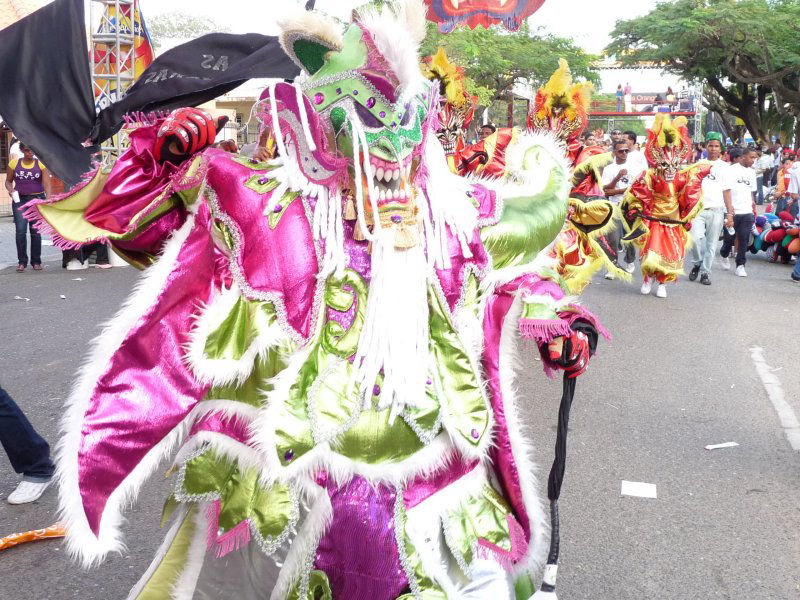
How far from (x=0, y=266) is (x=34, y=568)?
8842 mm

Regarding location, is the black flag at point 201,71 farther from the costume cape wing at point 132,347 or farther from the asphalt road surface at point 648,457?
the asphalt road surface at point 648,457

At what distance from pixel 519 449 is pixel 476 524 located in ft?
0.88

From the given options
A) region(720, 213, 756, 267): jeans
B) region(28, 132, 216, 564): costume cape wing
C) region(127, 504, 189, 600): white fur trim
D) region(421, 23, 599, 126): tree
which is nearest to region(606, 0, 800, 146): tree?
region(421, 23, 599, 126): tree

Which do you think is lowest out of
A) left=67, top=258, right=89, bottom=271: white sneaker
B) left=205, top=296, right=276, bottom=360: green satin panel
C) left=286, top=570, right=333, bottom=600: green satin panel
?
left=67, top=258, right=89, bottom=271: white sneaker

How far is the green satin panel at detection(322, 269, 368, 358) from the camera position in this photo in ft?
6.43

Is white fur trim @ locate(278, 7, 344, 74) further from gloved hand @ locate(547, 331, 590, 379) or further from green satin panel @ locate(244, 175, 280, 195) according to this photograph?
gloved hand @ locate(547, 331, 590, 379)

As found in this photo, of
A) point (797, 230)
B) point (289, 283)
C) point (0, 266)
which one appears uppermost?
point (289, 283)

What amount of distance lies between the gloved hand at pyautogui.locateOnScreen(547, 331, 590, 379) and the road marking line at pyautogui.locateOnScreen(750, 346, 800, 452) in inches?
128

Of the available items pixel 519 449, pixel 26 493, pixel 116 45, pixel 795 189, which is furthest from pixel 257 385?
pixel 795 189

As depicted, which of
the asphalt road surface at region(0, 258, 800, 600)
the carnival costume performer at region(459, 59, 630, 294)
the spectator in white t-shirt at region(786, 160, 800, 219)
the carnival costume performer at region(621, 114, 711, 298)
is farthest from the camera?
the spectator in white t-shirt at region(786, 160, 800, 219)

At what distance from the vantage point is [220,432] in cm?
204

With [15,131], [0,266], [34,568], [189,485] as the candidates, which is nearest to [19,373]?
[34,568]

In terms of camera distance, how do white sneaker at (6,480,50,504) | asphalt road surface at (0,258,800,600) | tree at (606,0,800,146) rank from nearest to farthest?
asphalt road surface at (0,258,800,600) < white sneaker at (6,480,50,504) < tree at (606,0,800,146)

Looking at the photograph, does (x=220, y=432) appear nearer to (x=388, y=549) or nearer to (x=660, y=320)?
(x=388, y=549)
